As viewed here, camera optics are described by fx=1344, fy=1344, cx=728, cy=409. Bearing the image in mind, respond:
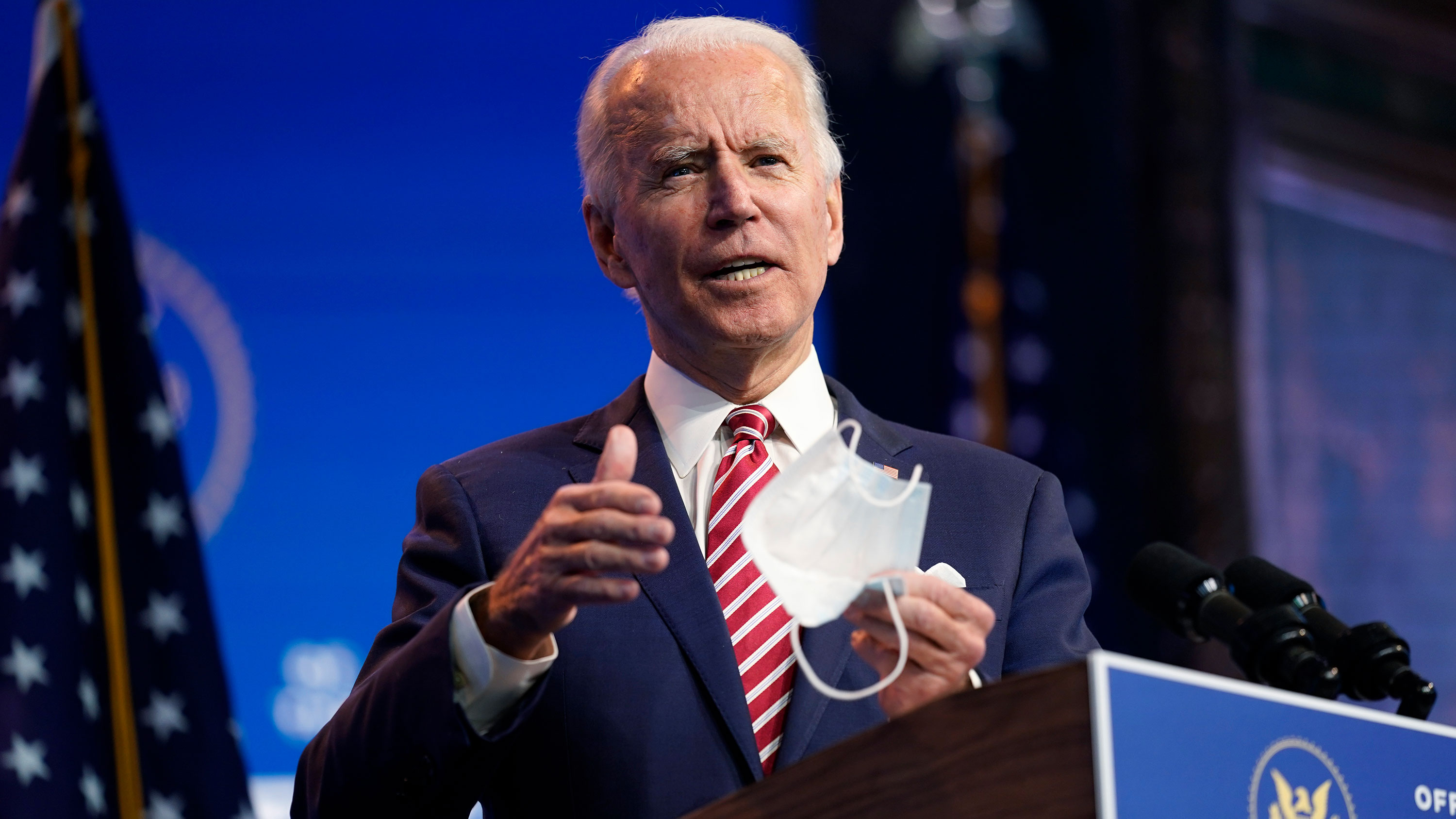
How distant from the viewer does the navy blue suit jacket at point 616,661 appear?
4.79ft

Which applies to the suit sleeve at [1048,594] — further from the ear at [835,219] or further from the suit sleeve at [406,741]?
the suit sleeve at [406,741]

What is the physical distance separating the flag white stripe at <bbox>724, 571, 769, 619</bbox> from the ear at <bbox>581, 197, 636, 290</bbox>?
1.85 feet

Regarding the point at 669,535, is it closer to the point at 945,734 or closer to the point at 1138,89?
the point at 945,734

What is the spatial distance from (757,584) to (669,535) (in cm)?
52

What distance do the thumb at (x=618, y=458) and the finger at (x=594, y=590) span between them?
10 cm

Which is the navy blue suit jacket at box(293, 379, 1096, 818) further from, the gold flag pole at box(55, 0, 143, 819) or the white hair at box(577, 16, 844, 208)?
the gold flag pole at box(55, 0, 143, 819)

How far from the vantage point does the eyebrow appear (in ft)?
6.15

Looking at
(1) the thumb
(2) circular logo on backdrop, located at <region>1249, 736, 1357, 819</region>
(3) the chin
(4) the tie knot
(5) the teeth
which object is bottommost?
(2) circular logo on backdrop, located at <region>1249, 736, 1357, 819</region>

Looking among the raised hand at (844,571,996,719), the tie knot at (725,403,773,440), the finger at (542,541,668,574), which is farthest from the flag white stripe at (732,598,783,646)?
the finger at (542,541,668,574)

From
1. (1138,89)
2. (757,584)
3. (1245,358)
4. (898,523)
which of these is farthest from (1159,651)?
(898,523)

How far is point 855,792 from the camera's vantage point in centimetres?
110

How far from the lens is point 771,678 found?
64.9 inches

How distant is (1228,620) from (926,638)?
0.46 m

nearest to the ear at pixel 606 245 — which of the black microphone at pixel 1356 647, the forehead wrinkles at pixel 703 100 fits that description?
the forehead wrinkles at pixel 703 100
